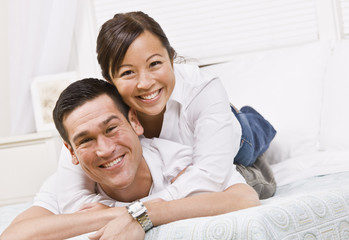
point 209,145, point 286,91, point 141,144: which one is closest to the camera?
point 209,145

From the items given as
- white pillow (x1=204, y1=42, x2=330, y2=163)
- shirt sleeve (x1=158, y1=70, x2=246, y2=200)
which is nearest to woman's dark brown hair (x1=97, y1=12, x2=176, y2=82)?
shirt sleeve (x1=158, y1=70, x2=246, y2=200)

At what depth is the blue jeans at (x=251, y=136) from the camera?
187cm

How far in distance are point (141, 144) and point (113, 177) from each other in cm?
24

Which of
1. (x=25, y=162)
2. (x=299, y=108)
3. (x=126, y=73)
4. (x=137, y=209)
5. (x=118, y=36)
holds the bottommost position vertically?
(x=25, y=162)

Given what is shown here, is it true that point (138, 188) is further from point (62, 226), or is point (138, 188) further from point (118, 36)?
point (118, 36)

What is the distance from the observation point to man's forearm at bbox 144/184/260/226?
1.20m

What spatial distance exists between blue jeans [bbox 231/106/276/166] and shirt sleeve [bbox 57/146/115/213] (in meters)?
0.57

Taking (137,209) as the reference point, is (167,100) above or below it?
above

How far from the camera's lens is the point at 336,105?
235 centimetres

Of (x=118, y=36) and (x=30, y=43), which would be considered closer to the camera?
(x=118, y=36)

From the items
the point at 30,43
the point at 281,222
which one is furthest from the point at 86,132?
the point at 30,43

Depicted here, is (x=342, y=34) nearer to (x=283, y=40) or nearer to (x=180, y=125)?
(x=283, y=40)

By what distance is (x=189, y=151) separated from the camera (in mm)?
1564

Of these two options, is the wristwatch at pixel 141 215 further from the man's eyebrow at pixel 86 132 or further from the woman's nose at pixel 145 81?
the woman's nose at pixel 145 81
